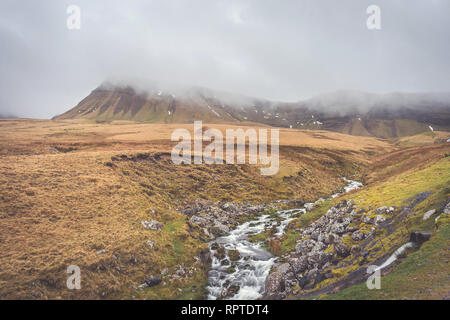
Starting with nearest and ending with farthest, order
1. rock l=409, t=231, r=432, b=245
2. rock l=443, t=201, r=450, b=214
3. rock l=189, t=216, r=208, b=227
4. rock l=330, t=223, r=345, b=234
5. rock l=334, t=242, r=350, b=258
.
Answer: rock l=409, t=231, r=432, b=245
rock l=443, t=201, r=450, b=214
rock l=334, t=242, r=350, b=258
rock l=330, t=223, r=345, b=234
rock l=189, t=216, r=208, b=227

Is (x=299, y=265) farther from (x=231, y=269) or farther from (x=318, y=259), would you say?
(x=231, y=269)

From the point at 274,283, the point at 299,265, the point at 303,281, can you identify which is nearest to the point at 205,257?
the point at 274,283

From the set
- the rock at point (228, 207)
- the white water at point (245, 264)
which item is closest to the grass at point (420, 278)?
the white water at point (245, 264)

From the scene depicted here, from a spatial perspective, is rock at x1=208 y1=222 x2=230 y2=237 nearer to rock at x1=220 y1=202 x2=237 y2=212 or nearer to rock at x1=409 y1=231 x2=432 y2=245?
rock at x1=220 y1=202 x2=237 y2=212

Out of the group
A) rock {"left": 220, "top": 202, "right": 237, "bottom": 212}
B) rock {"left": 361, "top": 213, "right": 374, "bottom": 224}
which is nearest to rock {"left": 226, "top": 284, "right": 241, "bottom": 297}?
rock {"left": 361, "top": 213, "right": 374, "bottom": 224}

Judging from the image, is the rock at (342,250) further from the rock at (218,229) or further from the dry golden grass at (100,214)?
the rock at (218,229)
